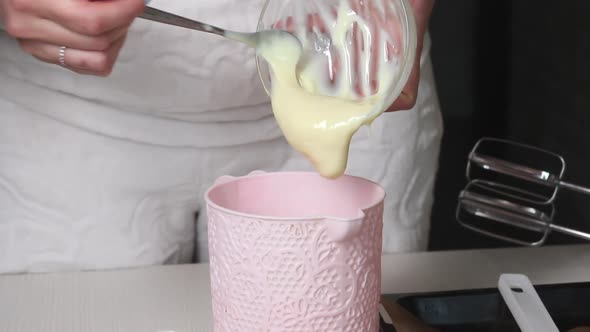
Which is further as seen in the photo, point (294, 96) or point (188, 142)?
point (188, 142)

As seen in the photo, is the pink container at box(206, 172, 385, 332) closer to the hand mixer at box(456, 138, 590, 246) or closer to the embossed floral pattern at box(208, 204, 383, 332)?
the embossed floral pattern at box(208, 204, 383, 332)

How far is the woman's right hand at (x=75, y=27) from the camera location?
433 millimetres

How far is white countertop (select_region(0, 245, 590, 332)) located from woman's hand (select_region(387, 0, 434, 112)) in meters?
0.15

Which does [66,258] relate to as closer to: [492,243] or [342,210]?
[342,210]

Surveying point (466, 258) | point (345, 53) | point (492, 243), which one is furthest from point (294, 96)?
point (492, 243)

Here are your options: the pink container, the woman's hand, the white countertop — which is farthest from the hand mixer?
the pink container

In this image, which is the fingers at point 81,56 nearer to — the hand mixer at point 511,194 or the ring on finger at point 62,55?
the ring on finger at point 62,55

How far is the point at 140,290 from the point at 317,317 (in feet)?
0.78

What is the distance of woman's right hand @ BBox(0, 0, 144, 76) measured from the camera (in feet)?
1.42

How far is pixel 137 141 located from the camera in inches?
25.2

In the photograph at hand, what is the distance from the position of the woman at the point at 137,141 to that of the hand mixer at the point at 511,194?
140 millimetres

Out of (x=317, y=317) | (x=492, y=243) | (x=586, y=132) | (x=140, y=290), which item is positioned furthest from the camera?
(x=492, y=243)

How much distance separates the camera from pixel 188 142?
2.13 feet

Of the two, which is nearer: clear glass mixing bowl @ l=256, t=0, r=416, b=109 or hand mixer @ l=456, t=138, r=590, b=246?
clear glass mixing bowl @ l=256, t=0, r=416, b=109
